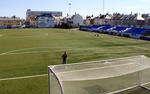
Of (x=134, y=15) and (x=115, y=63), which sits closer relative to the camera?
(x=115, y=63)

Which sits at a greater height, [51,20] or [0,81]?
[51,20]

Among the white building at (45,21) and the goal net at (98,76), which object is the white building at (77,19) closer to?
the white building at (45,21)

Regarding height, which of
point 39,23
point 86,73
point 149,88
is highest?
point 39,23

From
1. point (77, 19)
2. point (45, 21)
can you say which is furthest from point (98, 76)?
point (77, 19)

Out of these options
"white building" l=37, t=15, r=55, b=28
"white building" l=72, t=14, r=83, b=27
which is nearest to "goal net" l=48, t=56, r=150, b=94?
"white building" l=37, t=15, r=55, b=28

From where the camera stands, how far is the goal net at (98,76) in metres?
7.75

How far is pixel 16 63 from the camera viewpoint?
56.6 feet

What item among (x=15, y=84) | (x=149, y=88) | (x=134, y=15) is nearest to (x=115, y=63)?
(x=149, y=88)

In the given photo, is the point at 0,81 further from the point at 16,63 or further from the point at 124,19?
the point at 124,19

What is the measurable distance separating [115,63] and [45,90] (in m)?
5.09

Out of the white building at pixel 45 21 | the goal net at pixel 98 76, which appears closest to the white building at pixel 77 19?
the white building at pixel 45 21

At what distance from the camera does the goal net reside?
7750 millimetres

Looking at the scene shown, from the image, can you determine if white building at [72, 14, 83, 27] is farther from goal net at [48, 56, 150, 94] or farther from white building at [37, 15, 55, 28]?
goal net at [48, 56, 150, 94]

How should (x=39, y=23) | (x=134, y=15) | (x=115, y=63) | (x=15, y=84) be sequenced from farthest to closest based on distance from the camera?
(x=39, y=23) < (x=134, y=15) < (x=15, y=84) < (x=115, y=63)
